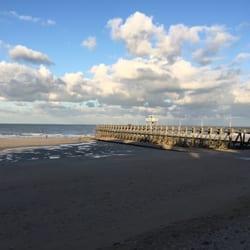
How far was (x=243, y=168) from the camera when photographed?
21.6m

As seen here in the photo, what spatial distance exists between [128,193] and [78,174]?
231 inches

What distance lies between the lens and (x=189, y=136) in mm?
43500

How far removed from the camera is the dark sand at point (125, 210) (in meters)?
8.12

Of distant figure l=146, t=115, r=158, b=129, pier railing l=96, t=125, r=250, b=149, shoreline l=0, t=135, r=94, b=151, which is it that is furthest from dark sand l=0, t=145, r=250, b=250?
distant figure l=146, t=115, r=158, b=129

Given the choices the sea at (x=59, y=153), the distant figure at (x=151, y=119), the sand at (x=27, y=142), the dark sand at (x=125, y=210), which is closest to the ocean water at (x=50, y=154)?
the sea at (x=59, y=153)

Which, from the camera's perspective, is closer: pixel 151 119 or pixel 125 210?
pixel 125 210

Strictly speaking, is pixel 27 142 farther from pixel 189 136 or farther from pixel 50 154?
pixel 189 136

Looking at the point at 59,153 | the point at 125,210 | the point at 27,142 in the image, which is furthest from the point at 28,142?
the point at 125,210

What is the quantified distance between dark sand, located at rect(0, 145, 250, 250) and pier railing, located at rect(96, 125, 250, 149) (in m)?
18.5

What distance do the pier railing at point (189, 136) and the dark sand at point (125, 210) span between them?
18528mm

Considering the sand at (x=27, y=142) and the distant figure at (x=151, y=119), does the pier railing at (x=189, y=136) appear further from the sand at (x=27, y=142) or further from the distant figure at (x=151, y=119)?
the sand at (x=27, y=142)

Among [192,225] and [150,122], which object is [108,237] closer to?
[192,225]

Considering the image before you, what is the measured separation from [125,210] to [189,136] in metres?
33.0

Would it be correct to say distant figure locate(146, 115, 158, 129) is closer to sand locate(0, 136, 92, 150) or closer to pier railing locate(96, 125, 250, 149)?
pier railing locate(96, 125, 250, 149)
